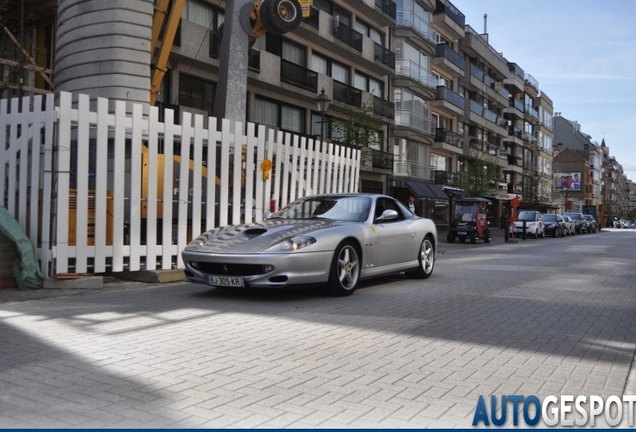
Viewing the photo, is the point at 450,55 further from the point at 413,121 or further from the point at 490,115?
the point at 490,115

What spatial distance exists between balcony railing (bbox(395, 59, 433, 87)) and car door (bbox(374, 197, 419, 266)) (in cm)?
3266

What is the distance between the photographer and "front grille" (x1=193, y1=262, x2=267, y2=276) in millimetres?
7984

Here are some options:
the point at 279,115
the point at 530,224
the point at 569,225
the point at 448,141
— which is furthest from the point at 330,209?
the point at 569,225

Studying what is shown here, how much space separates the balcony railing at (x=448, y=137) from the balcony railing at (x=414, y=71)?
3.45 meters

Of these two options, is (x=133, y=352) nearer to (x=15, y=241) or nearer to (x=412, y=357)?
(x=412, y=357)

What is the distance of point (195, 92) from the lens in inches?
973

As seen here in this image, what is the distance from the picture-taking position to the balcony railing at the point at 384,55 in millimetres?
37297

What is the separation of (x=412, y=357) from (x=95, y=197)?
6.28m

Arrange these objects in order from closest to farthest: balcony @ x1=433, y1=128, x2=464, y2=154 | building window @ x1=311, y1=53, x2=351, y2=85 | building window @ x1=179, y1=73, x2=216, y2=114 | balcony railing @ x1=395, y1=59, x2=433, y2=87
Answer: building window @ x1=179, y1=73, x2=216, y2=114 < building window @ x1=311, y1=53, x2=351, y2=85 < balcony railing @ x1=395, y1=59, x2=433, y2=87 < balcony @ x1=433, y1=128, x2=464, y2=154

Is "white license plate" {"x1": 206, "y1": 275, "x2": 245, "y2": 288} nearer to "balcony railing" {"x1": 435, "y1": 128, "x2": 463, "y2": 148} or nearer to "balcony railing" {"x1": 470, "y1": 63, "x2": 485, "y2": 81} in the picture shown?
"balcony railing" {"x1": 435, "y1": 128, "x2": 463, "y2": 148}

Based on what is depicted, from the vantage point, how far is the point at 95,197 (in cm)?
982

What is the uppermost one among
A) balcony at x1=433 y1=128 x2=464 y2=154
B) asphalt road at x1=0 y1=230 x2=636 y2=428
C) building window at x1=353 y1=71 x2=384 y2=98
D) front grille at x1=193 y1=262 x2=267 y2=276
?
building window at x1=353 y1=71 x2=384 y2=98

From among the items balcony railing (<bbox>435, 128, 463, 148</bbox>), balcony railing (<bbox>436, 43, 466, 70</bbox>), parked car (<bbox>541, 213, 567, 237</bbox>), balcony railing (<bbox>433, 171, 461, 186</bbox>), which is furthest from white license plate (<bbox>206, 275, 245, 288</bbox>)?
balcony railing (<bbox>436, 43, 466, 70</bbox>)

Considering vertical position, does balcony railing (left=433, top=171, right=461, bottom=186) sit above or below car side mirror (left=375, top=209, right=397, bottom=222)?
above
